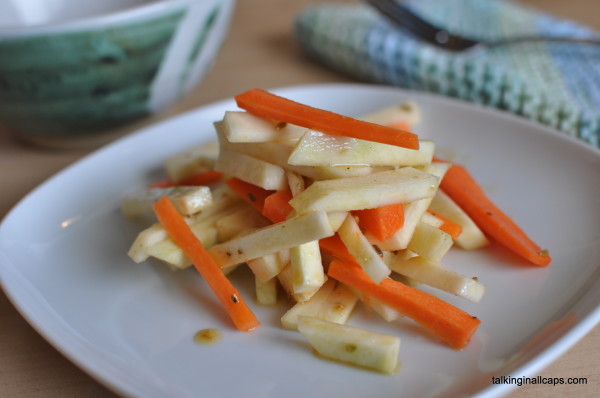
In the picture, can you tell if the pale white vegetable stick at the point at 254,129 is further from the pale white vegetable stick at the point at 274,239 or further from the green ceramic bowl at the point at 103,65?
the green ceramic bowl at the point at 103,65

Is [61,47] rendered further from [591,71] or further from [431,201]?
[591,71]

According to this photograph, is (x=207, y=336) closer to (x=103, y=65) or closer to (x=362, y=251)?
(x=362, y=251)

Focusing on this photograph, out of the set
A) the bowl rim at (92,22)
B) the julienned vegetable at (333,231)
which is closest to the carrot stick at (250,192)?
the julienned vegetable at (333,231)

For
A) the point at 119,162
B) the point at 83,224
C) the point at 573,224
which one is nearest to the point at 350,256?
the point at 573,224

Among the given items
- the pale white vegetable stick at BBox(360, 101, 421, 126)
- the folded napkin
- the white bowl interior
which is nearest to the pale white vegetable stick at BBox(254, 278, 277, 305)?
the pale white vegetable stick at BBox(360, 101, 421, 126)

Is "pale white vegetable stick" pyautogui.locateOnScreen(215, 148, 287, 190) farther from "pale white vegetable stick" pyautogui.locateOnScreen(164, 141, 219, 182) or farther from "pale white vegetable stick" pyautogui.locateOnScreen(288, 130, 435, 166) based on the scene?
"pale white vegetable stick" pyautogui.locateOnScreen(164, 141, 219, 182)
